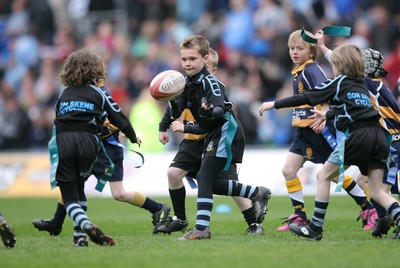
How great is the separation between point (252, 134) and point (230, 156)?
10453 millimetres

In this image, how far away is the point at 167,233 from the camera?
10586 mm

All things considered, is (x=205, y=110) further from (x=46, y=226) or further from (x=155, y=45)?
(x=155, y=45)

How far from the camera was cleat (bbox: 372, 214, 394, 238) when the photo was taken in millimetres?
9508

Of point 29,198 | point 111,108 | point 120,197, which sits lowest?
point 29,198

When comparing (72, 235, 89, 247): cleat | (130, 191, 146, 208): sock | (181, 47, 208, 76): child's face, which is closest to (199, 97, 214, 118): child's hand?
(181, 47, 208, 76): child's face

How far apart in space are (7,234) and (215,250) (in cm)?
211

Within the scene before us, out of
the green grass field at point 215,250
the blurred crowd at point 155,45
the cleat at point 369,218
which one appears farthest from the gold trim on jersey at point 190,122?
the blurred crowd at point 155,45

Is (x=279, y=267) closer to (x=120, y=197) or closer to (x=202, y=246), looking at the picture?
(x=202, y=246)

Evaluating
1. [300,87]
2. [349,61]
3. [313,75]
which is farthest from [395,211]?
[300,87]

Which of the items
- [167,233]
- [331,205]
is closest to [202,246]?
[167,233]

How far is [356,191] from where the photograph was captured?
438 inches

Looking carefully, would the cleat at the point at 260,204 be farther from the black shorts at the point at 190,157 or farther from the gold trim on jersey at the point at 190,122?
the gold trim on jersey at the point at 190,122

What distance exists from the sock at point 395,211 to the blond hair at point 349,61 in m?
1.38

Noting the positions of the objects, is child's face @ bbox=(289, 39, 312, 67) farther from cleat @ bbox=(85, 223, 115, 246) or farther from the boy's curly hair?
cleat @ bbox=(85, 223, 115, 246)
